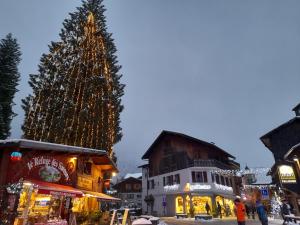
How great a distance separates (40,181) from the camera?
502 inches

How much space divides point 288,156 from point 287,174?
1731mm

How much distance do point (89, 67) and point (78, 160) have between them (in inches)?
404

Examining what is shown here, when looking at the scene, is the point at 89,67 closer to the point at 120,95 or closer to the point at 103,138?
the point at 120,95

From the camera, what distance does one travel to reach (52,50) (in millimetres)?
22922

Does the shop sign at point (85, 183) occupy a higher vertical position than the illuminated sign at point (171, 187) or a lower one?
lower

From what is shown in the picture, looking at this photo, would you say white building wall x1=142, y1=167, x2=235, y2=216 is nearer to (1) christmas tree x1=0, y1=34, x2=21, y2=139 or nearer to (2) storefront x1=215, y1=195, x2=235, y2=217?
(2) storefront x1=215, y1=195, x2=235, y2=217

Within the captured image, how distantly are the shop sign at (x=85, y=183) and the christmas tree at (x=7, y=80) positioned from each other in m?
12.4

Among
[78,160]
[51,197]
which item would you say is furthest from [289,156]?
[51,197]

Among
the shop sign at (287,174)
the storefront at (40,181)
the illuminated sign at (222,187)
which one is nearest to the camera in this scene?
the storefront at (40,181)

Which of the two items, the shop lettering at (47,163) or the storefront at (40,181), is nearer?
the storefront at (40,181)

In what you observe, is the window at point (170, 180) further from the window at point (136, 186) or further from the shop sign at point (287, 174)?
the shop sign at point (287, 174)

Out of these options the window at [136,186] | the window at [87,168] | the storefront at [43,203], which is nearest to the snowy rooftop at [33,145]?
the storefront at [43,203]

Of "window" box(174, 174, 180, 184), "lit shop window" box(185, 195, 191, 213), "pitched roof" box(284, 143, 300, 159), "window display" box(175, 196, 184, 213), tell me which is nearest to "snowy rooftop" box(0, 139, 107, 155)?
"pitched roof" box(284, 143, 300, 159)

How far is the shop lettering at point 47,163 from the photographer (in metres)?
12.6
